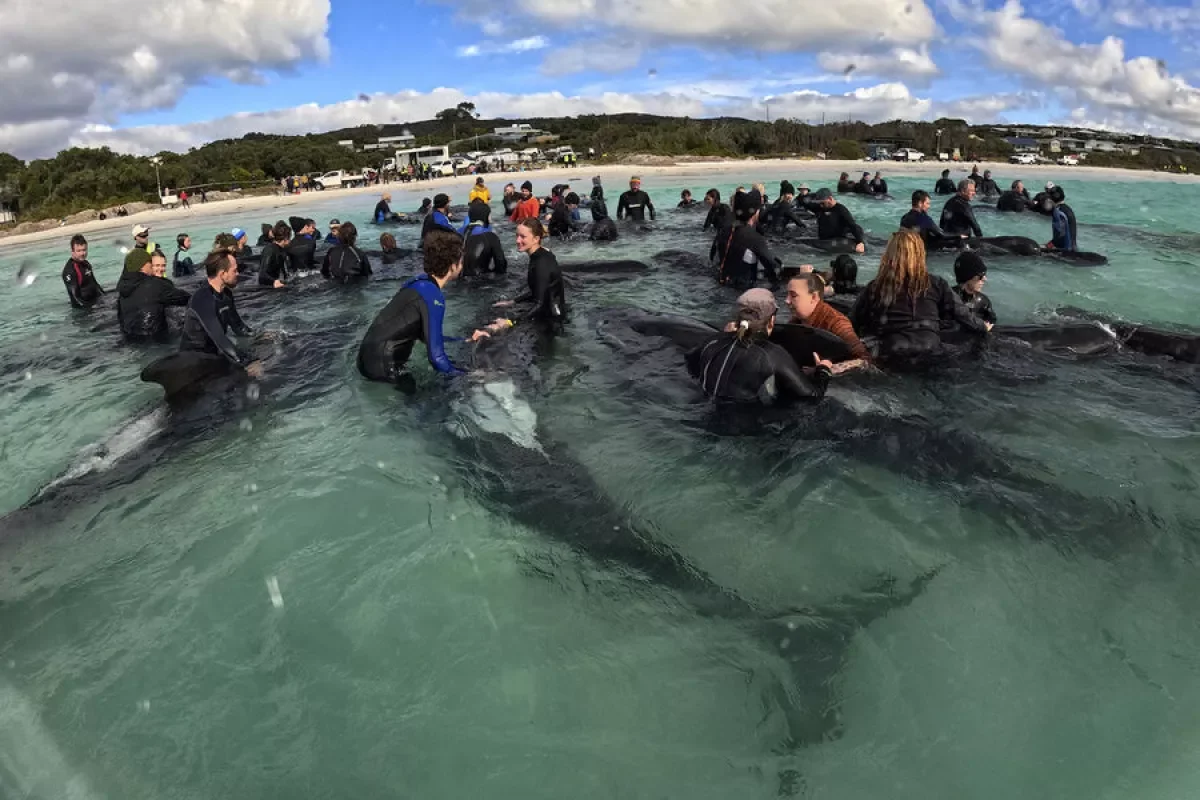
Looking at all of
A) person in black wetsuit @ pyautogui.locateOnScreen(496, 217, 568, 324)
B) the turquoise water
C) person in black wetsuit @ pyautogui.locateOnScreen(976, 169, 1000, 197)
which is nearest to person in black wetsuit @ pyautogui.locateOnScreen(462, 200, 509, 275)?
person in black wetsuit @ pyautogui.locateOnScreen(496, 217, 568, 324)

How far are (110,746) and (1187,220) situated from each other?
32.6 m

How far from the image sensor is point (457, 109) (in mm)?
173250

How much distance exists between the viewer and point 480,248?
40.4 ft

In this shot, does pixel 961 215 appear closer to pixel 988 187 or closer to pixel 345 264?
pixel 345 264

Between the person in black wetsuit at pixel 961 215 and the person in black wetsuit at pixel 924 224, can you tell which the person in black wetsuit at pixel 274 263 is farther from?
the person in black wetsuit at pixel 961 215

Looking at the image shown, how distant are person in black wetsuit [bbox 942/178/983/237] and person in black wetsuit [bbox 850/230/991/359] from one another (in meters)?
8.40

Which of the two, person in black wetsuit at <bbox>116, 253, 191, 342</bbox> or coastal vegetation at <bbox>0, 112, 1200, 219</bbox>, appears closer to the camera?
person in black wetsuit at <bbox>116, 253, 191, 342</bbox>

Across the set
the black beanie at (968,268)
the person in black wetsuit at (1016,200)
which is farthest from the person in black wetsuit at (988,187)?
the black beanie at (968,268)

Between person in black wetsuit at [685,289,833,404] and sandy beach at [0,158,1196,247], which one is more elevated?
sandy beach at [0,158,1196,247]

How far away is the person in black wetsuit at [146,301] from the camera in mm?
10273

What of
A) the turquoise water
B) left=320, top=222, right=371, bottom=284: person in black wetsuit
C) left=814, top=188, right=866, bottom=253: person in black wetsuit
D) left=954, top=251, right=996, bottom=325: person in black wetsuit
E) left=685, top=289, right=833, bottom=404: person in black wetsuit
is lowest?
the turquoise water

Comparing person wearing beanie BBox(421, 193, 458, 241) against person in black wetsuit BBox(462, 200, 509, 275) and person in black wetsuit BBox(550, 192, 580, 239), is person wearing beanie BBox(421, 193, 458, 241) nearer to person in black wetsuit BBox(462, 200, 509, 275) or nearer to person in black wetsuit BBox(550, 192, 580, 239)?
person in black wetsuit BBox(462, 200, 509, 275)

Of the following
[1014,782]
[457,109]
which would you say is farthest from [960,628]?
[457,109]

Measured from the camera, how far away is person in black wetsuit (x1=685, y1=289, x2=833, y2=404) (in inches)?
229
